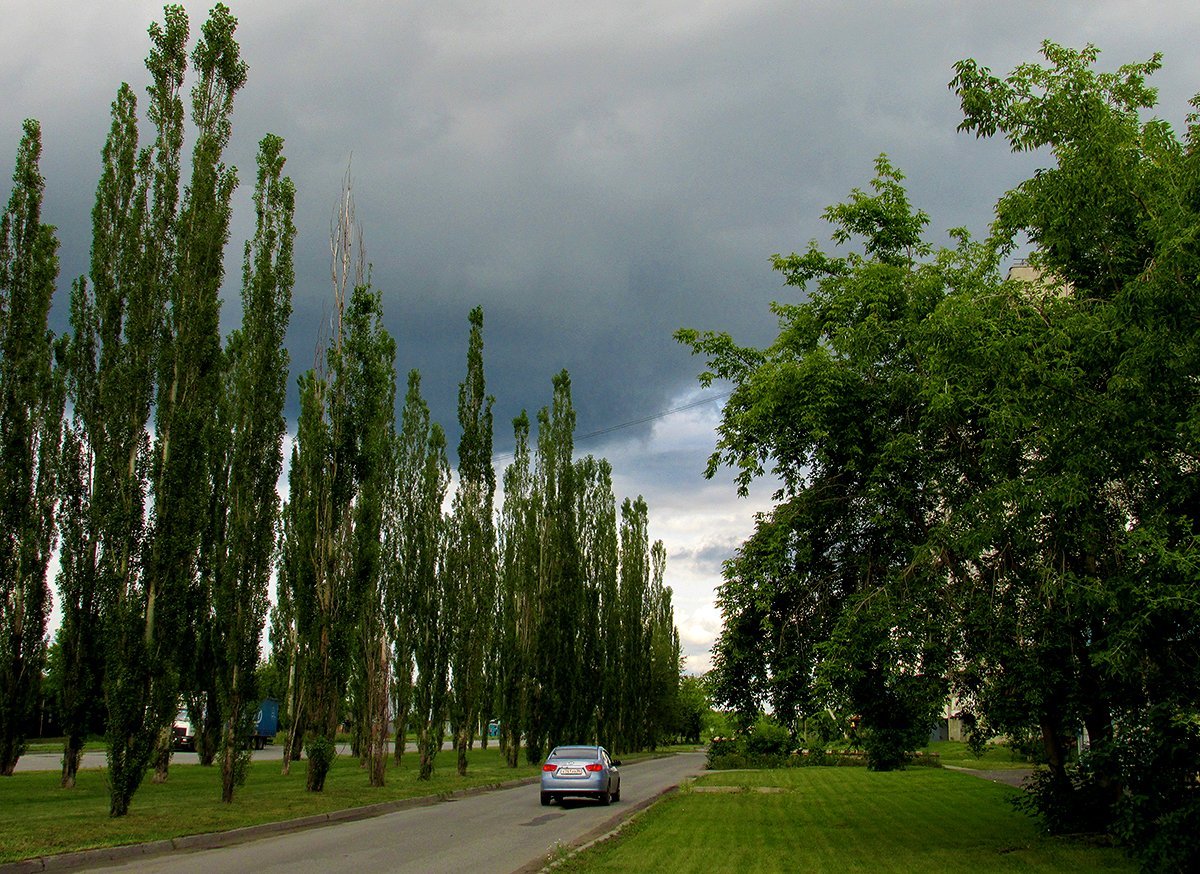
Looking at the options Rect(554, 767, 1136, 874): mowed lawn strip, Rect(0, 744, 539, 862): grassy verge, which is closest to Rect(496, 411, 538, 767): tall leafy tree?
Rect(0, 744, 539, 862): grassy verge

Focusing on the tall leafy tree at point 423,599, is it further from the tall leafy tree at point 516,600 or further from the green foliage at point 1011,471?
the green foliage at point 1011,471

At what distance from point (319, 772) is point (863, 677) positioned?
15188mm

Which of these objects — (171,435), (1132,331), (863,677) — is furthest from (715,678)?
(171,435)

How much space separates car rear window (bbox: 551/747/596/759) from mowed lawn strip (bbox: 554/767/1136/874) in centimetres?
229

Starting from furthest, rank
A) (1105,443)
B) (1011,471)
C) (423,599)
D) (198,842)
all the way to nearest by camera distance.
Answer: (423,599) < (198,842) < (1011,471) < (1105,443)

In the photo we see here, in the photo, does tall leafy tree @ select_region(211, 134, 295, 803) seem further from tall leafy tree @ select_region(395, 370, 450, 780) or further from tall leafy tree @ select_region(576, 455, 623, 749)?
tall leafy tree @ select_region(576, 455, 623, 749)

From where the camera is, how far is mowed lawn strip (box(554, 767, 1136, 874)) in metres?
12.5

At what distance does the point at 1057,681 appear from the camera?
43.4 ft

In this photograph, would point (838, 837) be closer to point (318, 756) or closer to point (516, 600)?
point (318, 756)

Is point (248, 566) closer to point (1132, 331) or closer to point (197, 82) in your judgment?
point (197, 82)

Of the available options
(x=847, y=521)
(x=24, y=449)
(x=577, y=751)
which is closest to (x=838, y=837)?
(x=847, y=521)

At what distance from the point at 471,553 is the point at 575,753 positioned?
1182 centimetres

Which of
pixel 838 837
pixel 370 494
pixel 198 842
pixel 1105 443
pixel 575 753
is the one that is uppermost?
pixel 370 494

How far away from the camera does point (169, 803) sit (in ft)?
67.5
